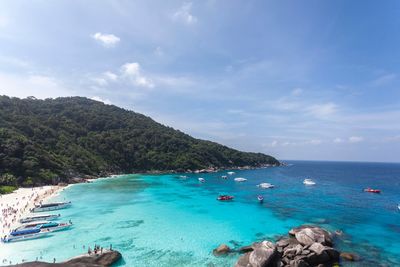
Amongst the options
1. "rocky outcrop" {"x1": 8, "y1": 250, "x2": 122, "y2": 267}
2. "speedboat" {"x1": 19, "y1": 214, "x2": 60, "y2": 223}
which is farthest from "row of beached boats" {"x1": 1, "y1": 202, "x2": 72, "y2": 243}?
"rocky outcrop" {"x1": 8, "y1": 250, "x2": 122, "y2": 267}

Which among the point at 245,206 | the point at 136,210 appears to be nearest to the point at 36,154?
the point at 136,210

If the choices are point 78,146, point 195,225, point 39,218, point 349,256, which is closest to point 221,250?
point 195,225

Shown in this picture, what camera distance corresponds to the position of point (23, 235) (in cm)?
3856

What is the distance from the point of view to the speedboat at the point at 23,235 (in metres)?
37.3

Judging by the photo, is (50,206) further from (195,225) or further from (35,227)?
(195,225)

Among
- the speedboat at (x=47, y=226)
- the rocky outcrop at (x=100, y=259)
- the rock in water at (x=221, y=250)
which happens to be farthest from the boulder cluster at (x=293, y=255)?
the speedboat at (x=47, y=226)

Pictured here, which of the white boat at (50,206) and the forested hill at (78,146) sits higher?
the forested hill at (78,146)

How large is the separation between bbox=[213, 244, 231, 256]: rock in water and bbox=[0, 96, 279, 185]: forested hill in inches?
2839

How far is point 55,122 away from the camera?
141 m

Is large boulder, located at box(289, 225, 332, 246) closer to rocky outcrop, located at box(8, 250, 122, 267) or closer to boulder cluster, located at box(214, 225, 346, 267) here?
boulder cluster, located at box(214, 225, 346, 267)

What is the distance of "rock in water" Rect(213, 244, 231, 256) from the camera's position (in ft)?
105

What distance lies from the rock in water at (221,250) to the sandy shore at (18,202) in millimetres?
33085

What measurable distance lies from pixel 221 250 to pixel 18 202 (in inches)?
2022

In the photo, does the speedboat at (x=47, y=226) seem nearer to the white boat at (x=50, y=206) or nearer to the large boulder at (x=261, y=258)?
the white boat at (x=50, y=206)
